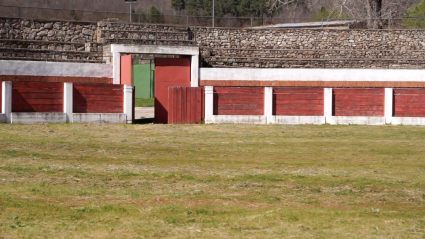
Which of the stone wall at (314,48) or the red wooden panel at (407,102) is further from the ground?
the stone wall at (314,48)

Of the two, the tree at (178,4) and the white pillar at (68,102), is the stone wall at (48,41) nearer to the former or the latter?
the white pillar at (68,102)

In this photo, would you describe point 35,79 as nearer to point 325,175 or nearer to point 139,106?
point 139,106

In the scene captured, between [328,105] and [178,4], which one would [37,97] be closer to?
[328,105]

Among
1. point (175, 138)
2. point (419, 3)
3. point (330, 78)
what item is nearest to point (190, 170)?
point (175, 138)

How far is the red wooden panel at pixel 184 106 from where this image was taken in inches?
1137

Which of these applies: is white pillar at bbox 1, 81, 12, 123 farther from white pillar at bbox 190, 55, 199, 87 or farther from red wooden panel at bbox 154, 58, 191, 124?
white pillar at bbox 190, 55, 199, 87

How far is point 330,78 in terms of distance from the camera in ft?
118

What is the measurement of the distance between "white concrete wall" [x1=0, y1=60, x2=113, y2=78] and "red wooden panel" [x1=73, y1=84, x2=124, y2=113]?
4.43m

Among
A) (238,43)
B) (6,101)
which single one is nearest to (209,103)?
(6,101)

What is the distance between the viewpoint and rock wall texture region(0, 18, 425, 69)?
34719mm

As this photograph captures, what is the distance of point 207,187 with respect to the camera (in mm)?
12516

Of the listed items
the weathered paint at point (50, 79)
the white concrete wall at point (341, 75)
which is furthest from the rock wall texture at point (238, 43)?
the white concrete wall at point (341, 75)

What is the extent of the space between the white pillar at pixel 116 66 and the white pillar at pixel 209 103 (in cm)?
532

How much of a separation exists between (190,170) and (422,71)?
2382 cm
